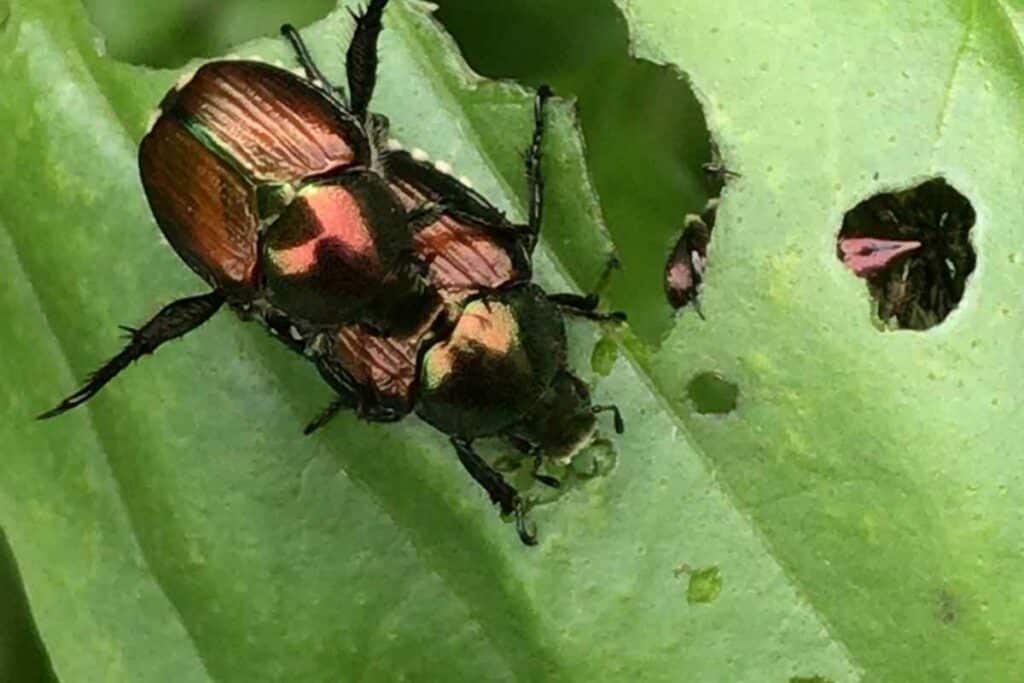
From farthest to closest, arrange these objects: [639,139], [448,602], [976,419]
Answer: [639,139] < [448,602] < [976,419]

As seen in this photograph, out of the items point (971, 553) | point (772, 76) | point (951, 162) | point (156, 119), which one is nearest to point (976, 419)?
point (971, 553)

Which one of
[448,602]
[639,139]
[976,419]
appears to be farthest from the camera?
[639,139]

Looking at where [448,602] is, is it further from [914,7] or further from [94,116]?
[914,7]

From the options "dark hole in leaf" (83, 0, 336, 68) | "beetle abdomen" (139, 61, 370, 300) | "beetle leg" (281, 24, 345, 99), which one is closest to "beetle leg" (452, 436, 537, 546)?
"beetle abdomen" (139, 61, 370, 300)

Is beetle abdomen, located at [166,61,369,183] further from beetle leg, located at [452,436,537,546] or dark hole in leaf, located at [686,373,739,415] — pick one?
dark hole in leaf, located at [686,373,739,415]

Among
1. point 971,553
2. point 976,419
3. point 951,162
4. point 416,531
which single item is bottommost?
point 416,531

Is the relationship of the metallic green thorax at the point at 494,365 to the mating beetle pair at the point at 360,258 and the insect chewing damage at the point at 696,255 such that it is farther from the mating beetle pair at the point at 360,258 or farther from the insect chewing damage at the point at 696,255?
the insect chewing damage at the point at 696,255

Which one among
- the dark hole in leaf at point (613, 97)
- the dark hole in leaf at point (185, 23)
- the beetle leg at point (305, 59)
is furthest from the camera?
the dark hole in leaf at point (613, 97)

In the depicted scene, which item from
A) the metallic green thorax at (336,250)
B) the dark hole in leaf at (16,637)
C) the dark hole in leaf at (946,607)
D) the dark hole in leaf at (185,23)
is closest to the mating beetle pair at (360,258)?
the metallic green thorax at (336,250)
